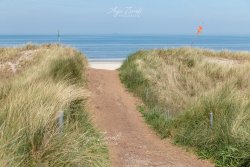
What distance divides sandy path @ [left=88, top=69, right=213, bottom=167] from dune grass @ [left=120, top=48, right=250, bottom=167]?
27 centimetres

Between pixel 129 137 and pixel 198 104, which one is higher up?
pixel 198 104

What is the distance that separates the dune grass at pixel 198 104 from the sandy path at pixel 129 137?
0.27 m

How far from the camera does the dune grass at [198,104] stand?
7.70 metres

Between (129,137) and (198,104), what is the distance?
63.8 inches

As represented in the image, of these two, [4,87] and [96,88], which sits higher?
[4,87]

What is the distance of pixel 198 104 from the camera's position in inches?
359

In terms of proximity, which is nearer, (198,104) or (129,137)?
(198,104)

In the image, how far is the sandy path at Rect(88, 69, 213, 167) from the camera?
7711 mm

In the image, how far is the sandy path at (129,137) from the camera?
7.71m

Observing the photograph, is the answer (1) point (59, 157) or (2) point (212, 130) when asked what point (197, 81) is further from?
(1) point (59, 157)

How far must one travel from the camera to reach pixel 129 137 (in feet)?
31.3

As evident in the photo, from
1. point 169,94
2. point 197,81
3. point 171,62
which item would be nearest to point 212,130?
point 169,94

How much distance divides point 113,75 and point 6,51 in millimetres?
8132

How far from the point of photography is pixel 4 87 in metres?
9.04
